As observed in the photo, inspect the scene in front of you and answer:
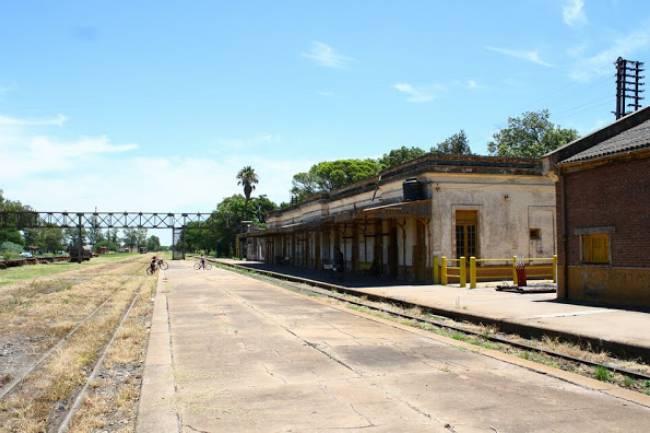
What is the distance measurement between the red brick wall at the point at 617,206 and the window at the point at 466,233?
8539mm

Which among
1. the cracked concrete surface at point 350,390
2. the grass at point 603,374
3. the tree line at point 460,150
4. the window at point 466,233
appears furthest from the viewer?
the tree line at point 460,150

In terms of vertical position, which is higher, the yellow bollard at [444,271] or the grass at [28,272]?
the yellow bollard at [444,271]

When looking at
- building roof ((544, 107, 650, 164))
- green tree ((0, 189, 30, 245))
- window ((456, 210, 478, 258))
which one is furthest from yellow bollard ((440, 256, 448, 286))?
green tree ((0, 189, 30, 245))

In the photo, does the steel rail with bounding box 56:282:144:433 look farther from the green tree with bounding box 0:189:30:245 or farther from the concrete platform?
the green tree with bounding box 0:189:30:245

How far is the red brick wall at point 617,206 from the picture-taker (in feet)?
45.4

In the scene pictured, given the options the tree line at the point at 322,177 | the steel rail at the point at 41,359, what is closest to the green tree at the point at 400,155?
the tree line at the point at 322,177

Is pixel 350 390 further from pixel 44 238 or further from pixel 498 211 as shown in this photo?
pixel 44 238

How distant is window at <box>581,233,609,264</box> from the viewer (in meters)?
15.3

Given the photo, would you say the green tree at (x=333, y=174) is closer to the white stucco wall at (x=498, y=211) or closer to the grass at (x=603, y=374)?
the white stucco wall at (x=498, y=211)

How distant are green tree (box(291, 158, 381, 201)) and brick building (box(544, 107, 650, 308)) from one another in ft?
221

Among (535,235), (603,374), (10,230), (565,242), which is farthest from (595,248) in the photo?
(10,230)

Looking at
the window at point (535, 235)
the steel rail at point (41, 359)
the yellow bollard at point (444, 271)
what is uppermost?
the window at point (535, 235)

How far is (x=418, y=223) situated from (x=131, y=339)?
51.1 ft

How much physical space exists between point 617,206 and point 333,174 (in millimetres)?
76097
